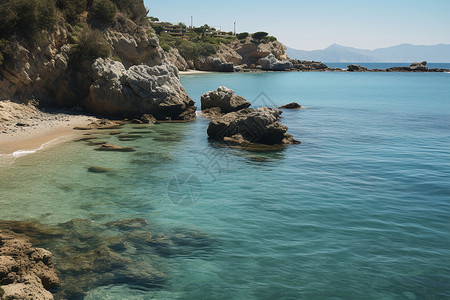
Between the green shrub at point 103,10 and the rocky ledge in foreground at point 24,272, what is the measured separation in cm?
3281

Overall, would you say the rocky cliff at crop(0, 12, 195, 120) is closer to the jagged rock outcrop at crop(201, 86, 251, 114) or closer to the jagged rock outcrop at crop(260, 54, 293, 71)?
the jagged rock outcrop at crop(201, 86, 251, 114)

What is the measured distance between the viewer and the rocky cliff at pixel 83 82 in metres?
26.6

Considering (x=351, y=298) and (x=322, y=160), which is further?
(x=322, y=160)

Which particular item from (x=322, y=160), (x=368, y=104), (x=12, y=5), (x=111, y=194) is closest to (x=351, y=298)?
(x=111, y=194)

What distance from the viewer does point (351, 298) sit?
811 centimetres

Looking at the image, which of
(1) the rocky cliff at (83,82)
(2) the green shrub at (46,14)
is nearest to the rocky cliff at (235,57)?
(1) the rocky cliff at (83,82)

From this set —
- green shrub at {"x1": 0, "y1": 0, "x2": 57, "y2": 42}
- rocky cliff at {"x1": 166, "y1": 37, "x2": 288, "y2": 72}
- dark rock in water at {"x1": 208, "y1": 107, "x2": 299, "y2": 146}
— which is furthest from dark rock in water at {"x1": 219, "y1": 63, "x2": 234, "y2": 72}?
dark rock in water at {"x1": 208, "y1": 107, "x2": 299, "y2": 146}

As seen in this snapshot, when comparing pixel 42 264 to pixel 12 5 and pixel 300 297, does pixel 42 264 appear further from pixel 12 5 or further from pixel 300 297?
pixel 12 5

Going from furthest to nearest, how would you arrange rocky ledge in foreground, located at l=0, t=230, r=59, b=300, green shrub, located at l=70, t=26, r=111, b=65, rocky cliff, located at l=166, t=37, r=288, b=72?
rocky cliff, located at l=166, t=37, r=288, b=72, green shrub, located at l=70, t=26, r=111, b=65, rocky ledge in foreground, located at l=0, t=230, r=59, b=300

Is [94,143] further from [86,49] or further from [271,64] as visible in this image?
[271,64]

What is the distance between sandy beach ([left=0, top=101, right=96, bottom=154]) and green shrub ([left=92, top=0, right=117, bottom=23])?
44.4 ft

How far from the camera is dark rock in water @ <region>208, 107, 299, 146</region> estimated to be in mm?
22578

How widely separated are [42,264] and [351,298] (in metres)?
6.38

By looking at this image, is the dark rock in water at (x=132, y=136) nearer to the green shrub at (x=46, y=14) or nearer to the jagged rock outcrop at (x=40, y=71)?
the jagged rock outcrop at (x=40, y=71)
